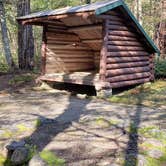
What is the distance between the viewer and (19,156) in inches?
178

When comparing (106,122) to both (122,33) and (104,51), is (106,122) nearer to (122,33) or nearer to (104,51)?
(104,51)

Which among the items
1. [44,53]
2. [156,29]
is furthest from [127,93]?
[156,29]

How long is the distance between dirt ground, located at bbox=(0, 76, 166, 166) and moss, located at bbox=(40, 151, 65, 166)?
0.09 metres

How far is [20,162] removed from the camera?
4.48 metres

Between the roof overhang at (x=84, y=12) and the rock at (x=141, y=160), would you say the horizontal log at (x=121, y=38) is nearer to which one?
the roof overhang at (x=84, y=12)

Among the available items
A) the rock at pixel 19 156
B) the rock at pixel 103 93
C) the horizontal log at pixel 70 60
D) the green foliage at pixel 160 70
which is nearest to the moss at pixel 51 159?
the rock at pixel 19 156

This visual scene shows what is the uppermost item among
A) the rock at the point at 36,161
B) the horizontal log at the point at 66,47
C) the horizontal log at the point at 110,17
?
the horizontal log at the point at 110,17

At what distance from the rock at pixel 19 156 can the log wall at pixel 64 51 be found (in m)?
7.33

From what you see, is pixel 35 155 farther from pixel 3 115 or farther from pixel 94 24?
pixel 94 24

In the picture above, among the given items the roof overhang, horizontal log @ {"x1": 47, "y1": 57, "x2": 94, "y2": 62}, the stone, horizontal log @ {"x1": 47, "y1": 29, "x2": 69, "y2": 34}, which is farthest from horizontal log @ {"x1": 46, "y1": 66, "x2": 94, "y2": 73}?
the stone

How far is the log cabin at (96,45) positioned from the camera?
977cm

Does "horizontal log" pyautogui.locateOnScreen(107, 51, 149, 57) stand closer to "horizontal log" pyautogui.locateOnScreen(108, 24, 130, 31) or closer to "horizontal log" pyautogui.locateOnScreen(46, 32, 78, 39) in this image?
"horizontal log" pyautogui.locateOnScreen(108, 24, 130, 31)

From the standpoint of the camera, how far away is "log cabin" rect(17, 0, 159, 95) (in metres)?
9.77

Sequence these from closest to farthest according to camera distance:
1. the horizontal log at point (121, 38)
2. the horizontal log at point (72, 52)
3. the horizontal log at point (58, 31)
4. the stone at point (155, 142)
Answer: the stone at point (155, 142), the horizontal log at point (121, 38), the horizontal log at point (58, 31), the horizontal log at point (72, 52)
